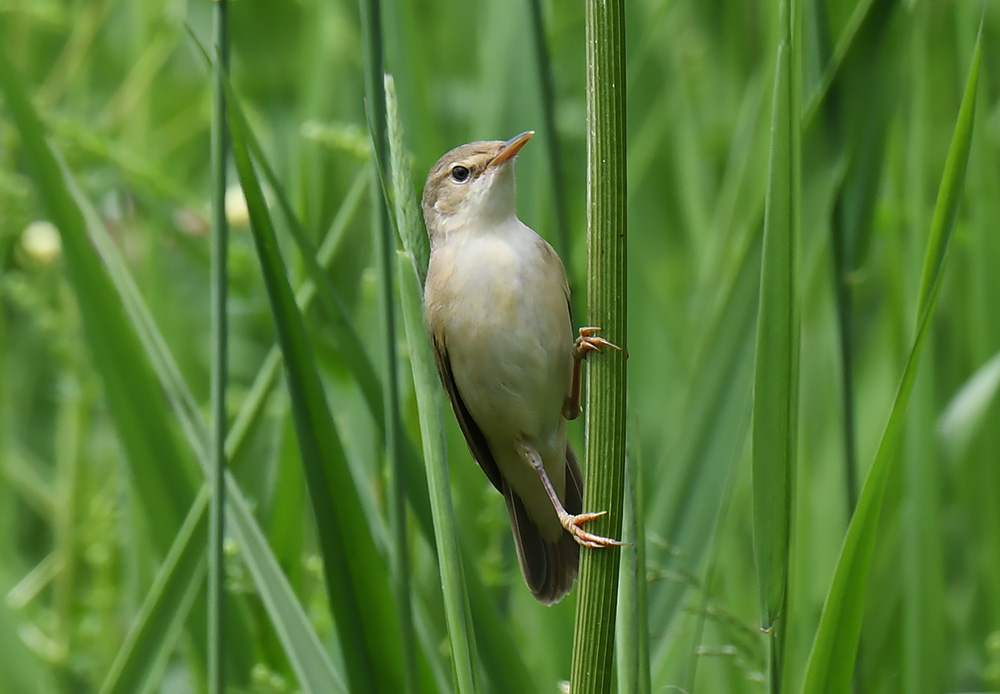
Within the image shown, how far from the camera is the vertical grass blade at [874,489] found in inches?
55.1

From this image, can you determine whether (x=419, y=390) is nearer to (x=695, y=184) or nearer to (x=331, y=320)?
(x=331, y=320)

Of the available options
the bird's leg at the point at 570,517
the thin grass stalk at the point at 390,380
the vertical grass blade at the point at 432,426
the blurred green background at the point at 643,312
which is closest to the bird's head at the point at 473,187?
the blurred green background at the point at 643,312

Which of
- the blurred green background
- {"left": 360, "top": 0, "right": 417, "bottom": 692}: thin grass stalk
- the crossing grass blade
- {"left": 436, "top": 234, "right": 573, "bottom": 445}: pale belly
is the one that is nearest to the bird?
{"left": 436, "top": 234, "right": 573, "bottom": 445}: pale belly

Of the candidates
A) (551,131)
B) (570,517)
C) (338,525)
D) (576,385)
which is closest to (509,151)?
(551,131)

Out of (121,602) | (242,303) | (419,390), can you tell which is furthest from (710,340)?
(121,602)

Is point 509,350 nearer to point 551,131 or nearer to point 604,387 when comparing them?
point 551,131

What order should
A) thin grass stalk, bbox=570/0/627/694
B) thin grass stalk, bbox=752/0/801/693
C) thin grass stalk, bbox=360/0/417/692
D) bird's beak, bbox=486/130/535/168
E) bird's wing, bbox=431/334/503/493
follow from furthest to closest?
bird's wing, bbox=431/334/503/493 < bird's beak, bbox=486/130/535/168 < thin grass stalk, bbox=360/0/417/692 < thin grass stalk, bbox=752/0/801/693 < thin grass stalk, bbox=570/0/627/694

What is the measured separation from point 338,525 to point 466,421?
0.74m

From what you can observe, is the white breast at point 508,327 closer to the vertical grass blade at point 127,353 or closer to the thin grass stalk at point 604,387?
the vertical grass blade at point 127,353

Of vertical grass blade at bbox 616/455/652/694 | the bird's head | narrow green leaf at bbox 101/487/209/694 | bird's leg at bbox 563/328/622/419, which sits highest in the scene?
the bird's head

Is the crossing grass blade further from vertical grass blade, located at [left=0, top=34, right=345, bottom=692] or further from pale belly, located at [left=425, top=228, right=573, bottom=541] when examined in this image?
pale belly, located at [left=425, top=228, right=573, bottom=541]

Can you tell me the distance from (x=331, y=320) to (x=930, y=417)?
136 cm

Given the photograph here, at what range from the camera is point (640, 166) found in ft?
11.8

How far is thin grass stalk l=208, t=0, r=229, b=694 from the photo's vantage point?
1521 mm
